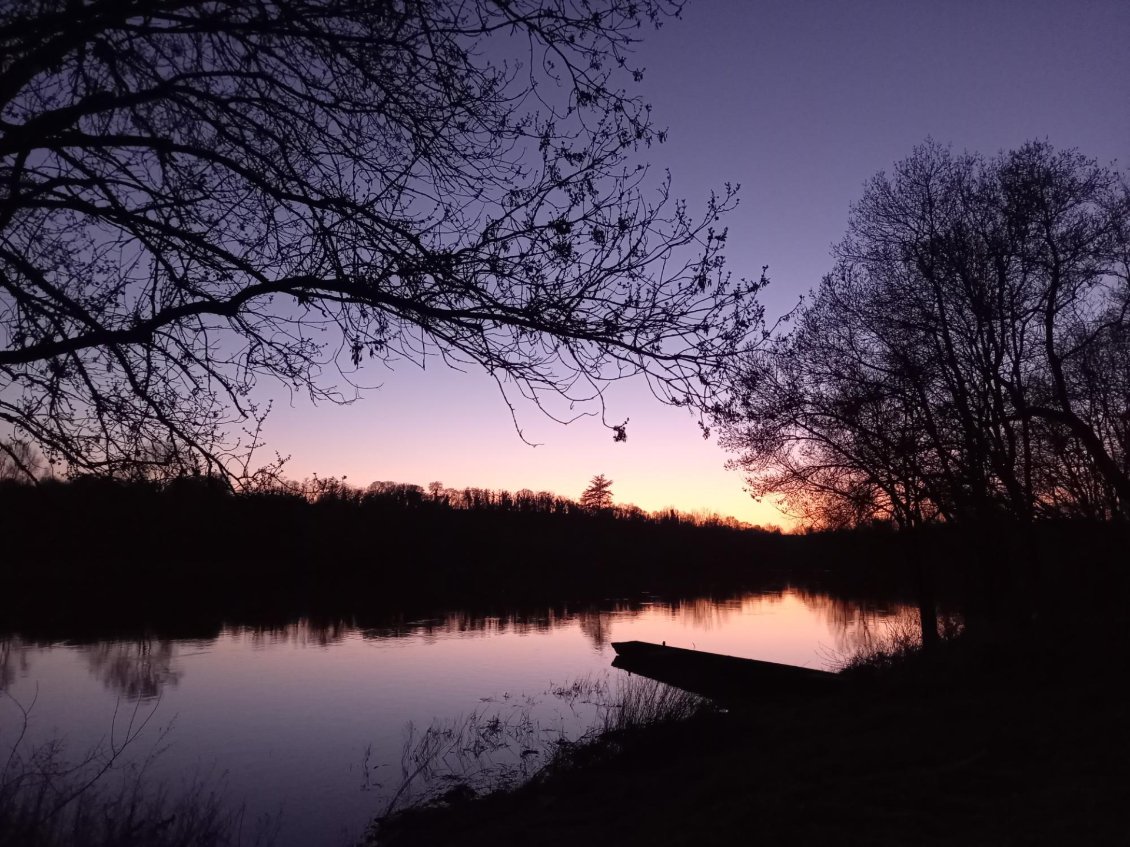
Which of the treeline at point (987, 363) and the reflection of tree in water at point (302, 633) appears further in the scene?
the reflection of tree in water at point (302, 633)

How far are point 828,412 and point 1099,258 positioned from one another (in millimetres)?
5053

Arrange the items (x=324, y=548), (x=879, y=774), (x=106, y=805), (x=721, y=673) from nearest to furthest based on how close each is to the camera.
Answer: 1. (x=879, y=774)
2. (x=106, y=805)
3. (x=721, y=673)
4. (x=324, y=548)

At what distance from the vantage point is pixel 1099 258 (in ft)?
46.0

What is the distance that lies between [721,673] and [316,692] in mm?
8827

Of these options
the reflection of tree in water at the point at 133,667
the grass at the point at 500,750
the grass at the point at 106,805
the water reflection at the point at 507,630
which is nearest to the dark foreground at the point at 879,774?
the grass at the point at 500,750

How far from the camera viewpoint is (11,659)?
19.9m

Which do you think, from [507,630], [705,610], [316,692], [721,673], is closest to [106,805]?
[316,692]

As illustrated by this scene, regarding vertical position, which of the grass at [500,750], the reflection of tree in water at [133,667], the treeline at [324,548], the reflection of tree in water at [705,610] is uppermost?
the treeline at [324,548]

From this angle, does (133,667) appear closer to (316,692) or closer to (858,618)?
(316,692)

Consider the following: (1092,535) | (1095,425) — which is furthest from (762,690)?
(1095,425)

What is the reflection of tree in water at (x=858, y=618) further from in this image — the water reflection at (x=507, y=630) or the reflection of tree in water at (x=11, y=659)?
the reflection of tree in water at (x=11, y=659)

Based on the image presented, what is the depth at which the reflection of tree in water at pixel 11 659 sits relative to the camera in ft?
58.4

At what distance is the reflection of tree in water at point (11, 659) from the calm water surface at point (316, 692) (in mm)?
50

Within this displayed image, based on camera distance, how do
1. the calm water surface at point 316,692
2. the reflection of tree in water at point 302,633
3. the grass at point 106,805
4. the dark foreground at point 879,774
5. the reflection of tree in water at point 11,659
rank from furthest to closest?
the reflection of tree in water at point 302,633 → the reflection of tree in water at point 11,659 → the calm water surface at point 316,692 → the grass at point 106,805 → the dark foreground at point 879,774
